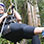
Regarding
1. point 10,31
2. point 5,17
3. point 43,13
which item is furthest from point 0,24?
point 43,13

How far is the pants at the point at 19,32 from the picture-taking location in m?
2.04

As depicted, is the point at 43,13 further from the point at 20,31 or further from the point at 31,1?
the point at 20,31

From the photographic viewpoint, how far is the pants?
2.04 metres

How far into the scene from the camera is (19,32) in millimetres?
2143

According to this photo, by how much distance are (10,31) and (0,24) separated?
0.38 metres

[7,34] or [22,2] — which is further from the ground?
[22,2]

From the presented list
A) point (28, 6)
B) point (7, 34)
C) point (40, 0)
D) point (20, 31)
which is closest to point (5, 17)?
point (7, 34)

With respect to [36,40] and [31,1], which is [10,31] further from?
[31,1]

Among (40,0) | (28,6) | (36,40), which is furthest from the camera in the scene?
(40,0)

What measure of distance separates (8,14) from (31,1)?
94.4 inches

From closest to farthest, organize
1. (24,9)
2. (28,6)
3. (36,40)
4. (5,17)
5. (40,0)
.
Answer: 1. (36,40)
2. (5,17)
3. (28,6)
4. (24,9)
5. (40,0)

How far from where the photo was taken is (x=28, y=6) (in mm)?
4660

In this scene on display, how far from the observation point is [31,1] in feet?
15.9

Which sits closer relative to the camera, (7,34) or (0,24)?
(7,34)
